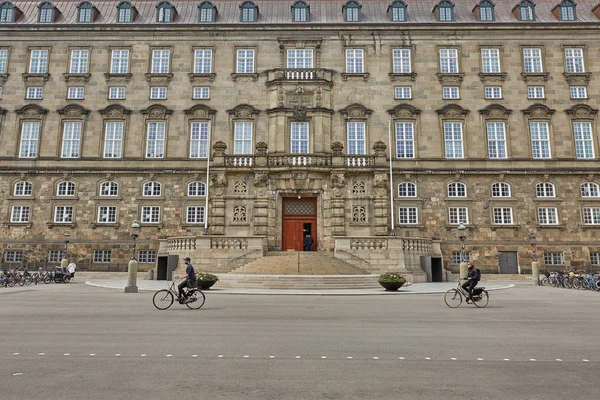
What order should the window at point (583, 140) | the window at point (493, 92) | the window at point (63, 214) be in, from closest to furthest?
1. the window at point (63, 214)
2. the window at point (583, 140)
3. the window at point (493, 92)

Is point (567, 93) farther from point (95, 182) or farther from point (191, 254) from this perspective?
point (95, 182)

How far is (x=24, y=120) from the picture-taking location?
3944 cm

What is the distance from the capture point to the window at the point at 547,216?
36750 millimetres

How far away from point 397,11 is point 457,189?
61.9 ft

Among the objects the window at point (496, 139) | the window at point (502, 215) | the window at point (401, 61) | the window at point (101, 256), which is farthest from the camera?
the window at point (401, 61)

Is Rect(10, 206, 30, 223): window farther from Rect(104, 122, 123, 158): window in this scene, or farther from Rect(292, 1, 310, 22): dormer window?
Rect(292, 1, 310, 22): dormer window

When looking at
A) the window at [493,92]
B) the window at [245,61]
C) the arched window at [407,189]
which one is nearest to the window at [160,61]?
the window at [245,61]

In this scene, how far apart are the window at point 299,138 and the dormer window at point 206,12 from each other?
14.2m

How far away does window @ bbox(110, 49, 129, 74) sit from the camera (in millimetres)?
40469

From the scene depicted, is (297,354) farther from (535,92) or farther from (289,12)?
(289,12)

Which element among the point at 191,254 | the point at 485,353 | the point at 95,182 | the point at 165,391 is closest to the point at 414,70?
the point at 191,254

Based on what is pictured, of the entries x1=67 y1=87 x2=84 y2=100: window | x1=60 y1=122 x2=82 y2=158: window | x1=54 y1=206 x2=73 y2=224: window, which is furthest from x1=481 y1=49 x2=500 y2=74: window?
x1=54 y1=206 x2=73 y2=224: window

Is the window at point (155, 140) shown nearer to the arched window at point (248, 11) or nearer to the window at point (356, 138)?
the arched window at point (248, 11)

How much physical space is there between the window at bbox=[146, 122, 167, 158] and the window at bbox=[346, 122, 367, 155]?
1722cm
